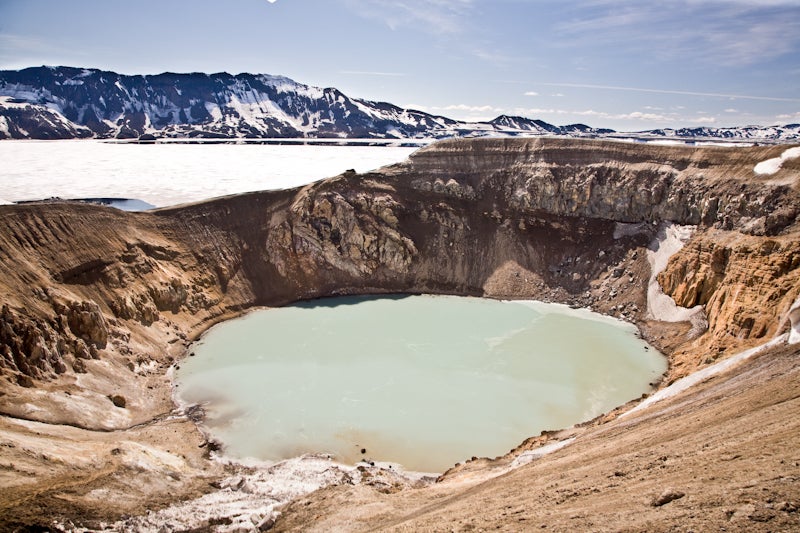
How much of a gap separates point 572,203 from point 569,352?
18.6 meters

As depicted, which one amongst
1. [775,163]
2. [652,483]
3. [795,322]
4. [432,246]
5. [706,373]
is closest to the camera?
[652,483]

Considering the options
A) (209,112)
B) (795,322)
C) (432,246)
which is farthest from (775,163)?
(209,112)

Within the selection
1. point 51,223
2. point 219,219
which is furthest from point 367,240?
point 51,223

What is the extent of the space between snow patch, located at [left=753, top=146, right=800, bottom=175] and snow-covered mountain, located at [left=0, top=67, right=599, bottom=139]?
89.0m

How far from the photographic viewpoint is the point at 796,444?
341 inches

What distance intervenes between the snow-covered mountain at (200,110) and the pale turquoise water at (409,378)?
8467 centimetres

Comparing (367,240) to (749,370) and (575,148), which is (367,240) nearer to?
(575,148)

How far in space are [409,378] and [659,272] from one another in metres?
21.9

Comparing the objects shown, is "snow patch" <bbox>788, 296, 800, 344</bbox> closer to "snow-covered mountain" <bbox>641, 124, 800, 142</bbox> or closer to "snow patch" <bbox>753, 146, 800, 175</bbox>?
"snow patch" <bbox>753, 146, 800, 175</bbox>

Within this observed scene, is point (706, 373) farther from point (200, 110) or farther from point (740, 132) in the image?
point (740, 132)

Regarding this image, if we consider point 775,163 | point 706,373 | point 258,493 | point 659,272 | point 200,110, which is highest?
point 200,110

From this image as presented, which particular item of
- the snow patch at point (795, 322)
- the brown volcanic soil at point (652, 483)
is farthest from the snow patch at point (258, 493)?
the snow patch at point (795, 322)

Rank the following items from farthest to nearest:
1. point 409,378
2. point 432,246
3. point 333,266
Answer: point 432,246 → point 333,266 → point 409,378

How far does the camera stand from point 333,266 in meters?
43.2
